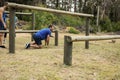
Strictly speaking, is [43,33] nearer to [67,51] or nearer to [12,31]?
[12,31]

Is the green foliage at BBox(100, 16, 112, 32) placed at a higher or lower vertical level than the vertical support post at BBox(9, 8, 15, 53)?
lower

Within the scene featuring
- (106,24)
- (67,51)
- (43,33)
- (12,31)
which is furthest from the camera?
(106,24)

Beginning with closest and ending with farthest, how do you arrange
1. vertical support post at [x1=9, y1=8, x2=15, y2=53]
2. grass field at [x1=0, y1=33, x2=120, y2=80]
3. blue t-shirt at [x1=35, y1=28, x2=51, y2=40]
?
1. grass field at [x1=0, y1=33, x2=120, y2=80]
2. vertical support post at [x1=9, y1=8, x2=15, y2=53]
3. blue t-shirt at [x1=35, y1=28, x2=51, y2=40]

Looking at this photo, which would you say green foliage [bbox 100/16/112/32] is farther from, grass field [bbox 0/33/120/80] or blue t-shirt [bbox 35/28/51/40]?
grass field [bbox 0/33/120/80]

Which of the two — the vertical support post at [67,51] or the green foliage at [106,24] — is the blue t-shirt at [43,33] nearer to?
the vertical support post at [67,51]

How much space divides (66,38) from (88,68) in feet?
2.83

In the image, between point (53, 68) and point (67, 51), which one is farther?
point (67, 51)

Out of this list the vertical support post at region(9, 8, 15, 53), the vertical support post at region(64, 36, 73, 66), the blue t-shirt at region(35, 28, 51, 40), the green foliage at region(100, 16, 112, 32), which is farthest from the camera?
the green foliage at region(100, 16, 112, 32)

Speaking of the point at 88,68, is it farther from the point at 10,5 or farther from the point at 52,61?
the point at 10,5

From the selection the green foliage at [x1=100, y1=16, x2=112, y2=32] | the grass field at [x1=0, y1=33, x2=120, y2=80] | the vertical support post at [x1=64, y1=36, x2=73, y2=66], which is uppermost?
the vertical support post at [x1=64, y1=36, x2=73, y2=66]

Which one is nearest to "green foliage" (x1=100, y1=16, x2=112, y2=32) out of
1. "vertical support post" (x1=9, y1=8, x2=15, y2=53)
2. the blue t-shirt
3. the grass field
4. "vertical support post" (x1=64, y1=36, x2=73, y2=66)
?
the blue t-shirt

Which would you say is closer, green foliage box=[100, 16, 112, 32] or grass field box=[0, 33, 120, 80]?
grass field box=[0, 33, 120, 80]

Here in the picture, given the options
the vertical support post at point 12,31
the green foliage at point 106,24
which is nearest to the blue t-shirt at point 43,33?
the vertical support post at point 12,31

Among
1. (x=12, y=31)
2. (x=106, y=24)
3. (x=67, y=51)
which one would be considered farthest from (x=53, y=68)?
(x=106, y=24)
